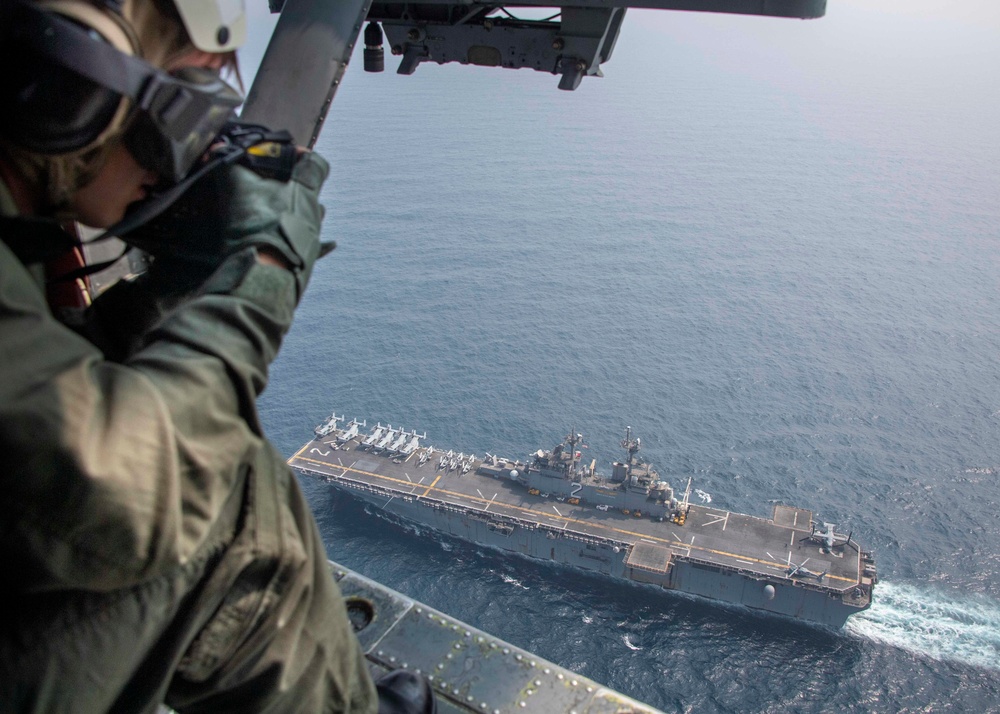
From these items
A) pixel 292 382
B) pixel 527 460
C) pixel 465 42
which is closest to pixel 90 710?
pixel 465 42

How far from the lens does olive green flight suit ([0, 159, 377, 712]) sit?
4.87 ft

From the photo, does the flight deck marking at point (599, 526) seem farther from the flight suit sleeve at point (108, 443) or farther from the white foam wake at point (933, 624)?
the flight suit sleeve at point (108, 443)

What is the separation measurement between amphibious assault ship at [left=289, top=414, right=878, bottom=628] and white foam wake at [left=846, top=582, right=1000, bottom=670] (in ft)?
6.51

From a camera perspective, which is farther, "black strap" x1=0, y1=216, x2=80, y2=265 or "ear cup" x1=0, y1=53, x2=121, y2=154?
"black strap" x1=0, y1=216, x2=80, y2=265

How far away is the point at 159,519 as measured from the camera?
1610 millimetres

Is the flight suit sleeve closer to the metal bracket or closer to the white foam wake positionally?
the metal bracket

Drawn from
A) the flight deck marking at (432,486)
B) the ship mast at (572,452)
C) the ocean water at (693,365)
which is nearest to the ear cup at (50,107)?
the ocean water at (693,365)

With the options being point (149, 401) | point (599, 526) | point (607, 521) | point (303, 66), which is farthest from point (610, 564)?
point (149, 401)

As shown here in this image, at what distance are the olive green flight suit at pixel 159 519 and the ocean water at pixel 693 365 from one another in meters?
31.8

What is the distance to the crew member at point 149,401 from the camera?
59.7 inches

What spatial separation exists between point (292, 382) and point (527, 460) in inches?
674

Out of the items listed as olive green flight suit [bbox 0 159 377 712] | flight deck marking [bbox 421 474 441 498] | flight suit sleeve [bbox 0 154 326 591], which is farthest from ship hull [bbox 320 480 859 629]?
flight suit sleeve [bbox 0 154 326 591]

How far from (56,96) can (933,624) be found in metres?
41.3

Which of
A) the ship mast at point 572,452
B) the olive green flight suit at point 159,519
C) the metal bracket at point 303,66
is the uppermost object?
the metal bracket at point 303,66
